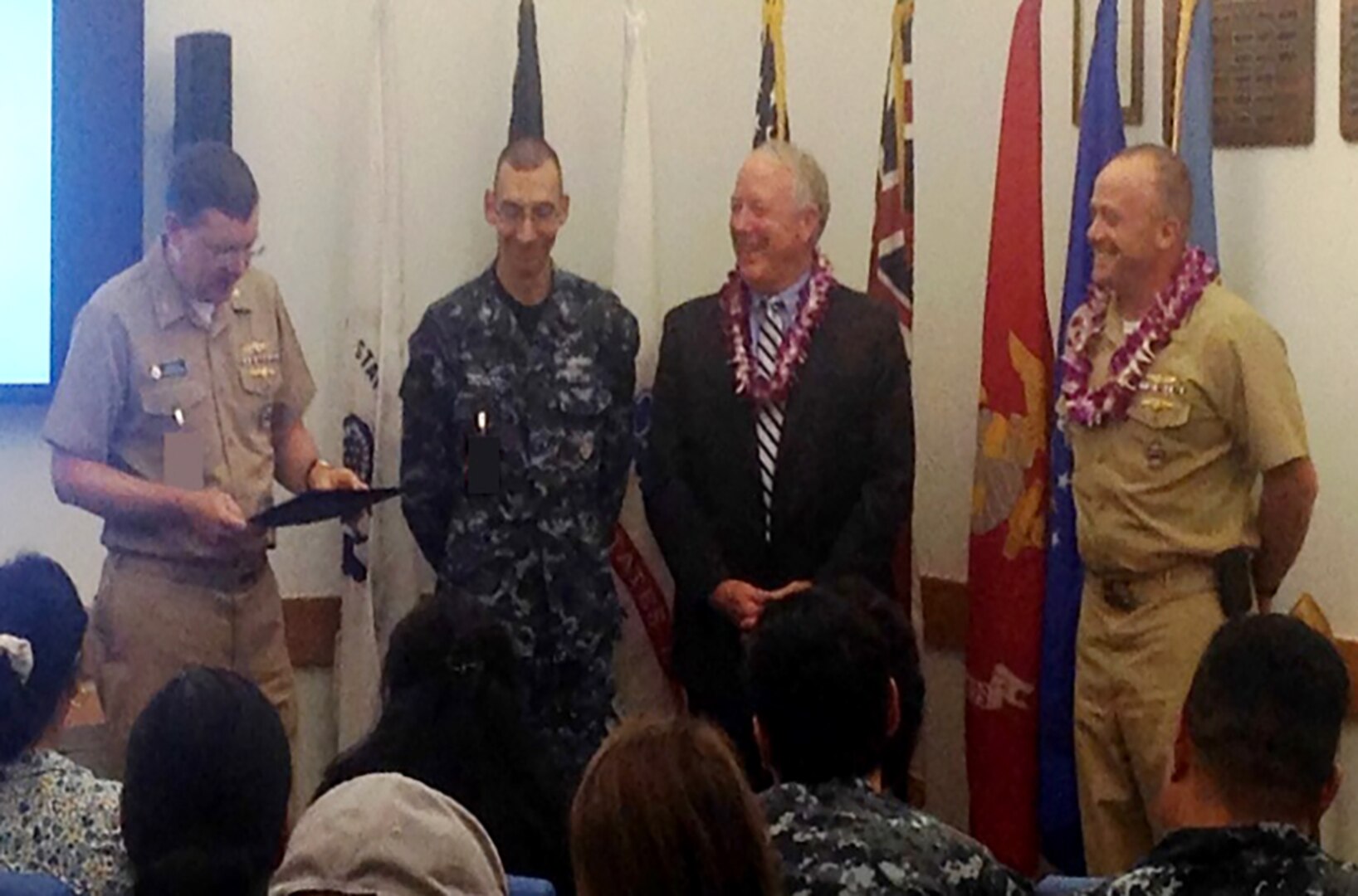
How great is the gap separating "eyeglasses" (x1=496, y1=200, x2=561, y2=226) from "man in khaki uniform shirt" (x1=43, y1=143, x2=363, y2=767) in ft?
2.08

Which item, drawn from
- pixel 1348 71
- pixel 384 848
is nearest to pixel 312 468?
pixel 384 848

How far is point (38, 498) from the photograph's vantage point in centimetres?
412

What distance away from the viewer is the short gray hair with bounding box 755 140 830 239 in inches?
156

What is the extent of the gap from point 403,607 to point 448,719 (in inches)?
70.1

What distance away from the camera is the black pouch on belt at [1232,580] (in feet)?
11.5

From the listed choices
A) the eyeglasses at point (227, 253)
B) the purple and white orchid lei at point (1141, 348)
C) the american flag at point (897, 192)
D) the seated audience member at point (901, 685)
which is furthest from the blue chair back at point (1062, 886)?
the american flag at point (897, 192)

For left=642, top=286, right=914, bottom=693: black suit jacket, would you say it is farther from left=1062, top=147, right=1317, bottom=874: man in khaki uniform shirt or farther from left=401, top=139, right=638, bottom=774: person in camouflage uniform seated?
left=1062, top=147, right=1317, bottom=874: man in khaki uniform shirt

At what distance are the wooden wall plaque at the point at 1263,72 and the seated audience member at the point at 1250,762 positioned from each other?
1871mm

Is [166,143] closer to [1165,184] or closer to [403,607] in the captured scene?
[403,607]

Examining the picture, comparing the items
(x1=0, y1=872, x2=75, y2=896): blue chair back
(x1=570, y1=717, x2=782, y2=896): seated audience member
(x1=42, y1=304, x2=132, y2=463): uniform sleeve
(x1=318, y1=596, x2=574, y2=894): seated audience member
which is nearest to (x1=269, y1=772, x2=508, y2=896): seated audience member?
(x1=570, y1=717, x2=782, y2=896): seated audience member

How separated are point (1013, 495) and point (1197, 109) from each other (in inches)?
34.9

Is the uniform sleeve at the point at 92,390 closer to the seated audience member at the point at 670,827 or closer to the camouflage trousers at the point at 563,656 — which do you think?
the camouflage trousers at the point at 563,656

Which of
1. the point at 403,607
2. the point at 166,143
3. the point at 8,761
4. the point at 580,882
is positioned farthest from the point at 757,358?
the point at 580,882

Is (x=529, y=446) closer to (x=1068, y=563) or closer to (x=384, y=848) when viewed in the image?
(x=1068, y=563)
